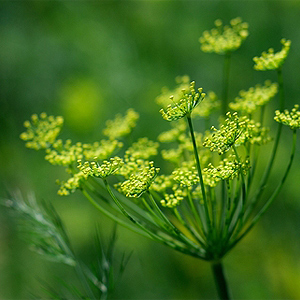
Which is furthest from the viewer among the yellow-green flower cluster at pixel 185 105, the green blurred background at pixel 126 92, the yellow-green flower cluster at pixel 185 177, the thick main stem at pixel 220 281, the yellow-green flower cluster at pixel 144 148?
the green blurred background at pixel 126 92

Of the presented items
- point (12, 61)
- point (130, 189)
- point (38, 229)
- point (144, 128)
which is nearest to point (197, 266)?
point (144, 128)

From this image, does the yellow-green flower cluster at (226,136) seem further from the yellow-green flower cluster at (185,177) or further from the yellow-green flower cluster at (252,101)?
the yellow-green flower cluster at (252,101)

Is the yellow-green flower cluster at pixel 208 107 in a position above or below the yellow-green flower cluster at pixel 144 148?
above

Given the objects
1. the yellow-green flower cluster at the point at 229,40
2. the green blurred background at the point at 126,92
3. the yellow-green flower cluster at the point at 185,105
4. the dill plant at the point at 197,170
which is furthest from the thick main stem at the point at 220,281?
the green blurred background at the point at 126,92

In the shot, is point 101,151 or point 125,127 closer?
point 101,151

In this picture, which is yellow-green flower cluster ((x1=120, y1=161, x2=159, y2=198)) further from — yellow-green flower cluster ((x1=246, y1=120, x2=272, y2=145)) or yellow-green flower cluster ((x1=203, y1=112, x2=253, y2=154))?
yellow-green flower cluster ((x1=246, y1=120, x2=272, y2=145))

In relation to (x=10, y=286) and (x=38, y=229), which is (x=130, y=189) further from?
(x=10, y=286)

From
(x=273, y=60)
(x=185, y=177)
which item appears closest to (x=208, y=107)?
(x=273, y=60)

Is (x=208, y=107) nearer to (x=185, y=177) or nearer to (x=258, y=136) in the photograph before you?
(x=258, y=136)

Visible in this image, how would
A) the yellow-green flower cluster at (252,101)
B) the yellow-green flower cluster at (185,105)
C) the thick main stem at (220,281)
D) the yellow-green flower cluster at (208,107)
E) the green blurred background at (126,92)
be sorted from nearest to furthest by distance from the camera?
the yellow-green flower cluster at (185,105)
the thick main stem at (220,281)
the yellow-green flower cluster at (252,101)
the yellow-green flower cluster at (208,107)
the green blurred background at (126,92)
